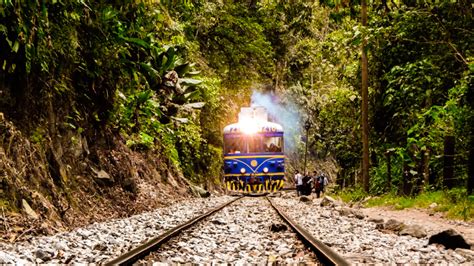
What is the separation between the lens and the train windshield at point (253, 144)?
22359mm

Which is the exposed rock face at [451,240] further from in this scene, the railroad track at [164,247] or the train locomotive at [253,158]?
the train locomotive at [253,158]

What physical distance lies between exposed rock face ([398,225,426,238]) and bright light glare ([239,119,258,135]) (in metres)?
15.4

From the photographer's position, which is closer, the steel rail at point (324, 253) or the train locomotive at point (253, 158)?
the steel rail at point (324, 253)

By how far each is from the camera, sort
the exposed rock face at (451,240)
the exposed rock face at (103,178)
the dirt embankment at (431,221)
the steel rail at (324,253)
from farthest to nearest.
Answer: the exposed rock face at (103,178)
the dirt embankment at (431,221)
the exposed rock face at (451,240)
the steel rail at (324,253)

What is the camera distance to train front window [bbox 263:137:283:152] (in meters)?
22.4

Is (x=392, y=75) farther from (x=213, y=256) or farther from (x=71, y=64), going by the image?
(x=213, y=256)

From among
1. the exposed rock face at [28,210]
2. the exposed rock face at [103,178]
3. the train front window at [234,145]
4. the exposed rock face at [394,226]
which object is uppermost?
the train front window at [234,145]

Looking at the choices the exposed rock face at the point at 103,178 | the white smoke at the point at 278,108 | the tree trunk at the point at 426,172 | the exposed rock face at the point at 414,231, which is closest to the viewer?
the exposed rock face at the point at 414,231

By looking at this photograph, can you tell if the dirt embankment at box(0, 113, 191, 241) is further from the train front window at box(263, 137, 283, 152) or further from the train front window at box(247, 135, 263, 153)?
the train front window at box(263, 137, 283, 152)

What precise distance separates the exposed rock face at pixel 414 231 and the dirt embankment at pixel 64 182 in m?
4.76

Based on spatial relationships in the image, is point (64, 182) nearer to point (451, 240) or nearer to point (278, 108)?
point (451, 240)

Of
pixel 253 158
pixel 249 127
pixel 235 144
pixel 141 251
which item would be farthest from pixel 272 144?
pixel 141 251

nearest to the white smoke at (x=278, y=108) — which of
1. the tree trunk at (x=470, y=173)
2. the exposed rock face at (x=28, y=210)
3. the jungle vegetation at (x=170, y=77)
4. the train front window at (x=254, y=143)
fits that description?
the train front window at (x=254, y=143)

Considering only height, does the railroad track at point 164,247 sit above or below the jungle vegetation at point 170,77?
below
